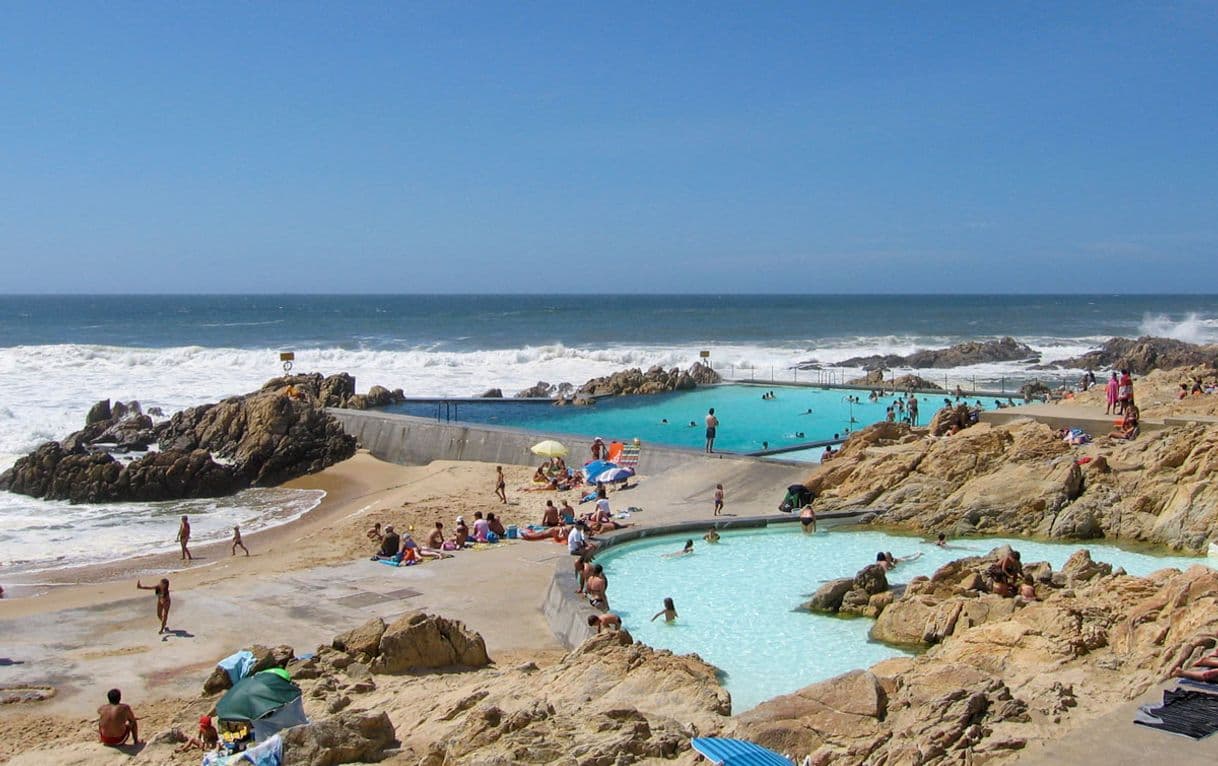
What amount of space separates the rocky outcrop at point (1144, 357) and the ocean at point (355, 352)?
367cm

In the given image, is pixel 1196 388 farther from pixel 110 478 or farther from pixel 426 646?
pixel 110 478

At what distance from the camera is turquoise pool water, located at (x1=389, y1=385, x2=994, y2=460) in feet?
89.0

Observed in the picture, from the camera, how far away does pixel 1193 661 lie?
23.5 feet

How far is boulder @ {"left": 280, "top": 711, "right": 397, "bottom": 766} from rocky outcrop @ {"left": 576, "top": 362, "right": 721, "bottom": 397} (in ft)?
95.9

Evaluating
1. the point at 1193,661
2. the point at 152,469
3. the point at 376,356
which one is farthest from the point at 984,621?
the point at 376,356

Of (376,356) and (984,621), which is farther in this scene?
(376,356)

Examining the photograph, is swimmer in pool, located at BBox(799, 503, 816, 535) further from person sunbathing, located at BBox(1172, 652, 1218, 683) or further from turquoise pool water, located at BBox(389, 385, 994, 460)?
person sunbathing, located at BBox(1172, 652, 1218, 683)

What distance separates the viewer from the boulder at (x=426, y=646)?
10.2 m

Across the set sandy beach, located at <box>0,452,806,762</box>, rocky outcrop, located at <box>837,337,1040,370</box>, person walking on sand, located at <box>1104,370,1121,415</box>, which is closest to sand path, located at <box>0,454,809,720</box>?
sandy beach, located at <box>0,452,806,762</box>

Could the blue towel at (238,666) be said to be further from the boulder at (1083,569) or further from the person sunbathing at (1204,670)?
the boulder at (1083,569)

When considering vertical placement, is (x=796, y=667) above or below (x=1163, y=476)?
below

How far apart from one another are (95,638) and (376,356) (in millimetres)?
45047

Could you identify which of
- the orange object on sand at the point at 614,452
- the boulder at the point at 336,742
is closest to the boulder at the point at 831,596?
the boulder at the point at 336,742

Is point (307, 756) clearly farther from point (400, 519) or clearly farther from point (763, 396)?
point (763, 396)
